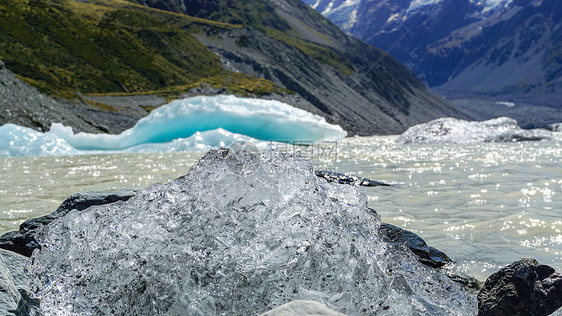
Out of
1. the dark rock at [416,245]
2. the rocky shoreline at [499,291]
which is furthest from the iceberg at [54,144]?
the rocky shoreline at [499,291]

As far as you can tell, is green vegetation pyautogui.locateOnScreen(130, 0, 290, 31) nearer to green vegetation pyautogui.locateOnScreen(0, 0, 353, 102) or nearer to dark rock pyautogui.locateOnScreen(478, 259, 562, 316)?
green vegetation pyautogui.locateOnScreen(0, 0, 353, 102)

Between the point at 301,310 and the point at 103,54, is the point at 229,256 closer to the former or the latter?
the point at 301,310

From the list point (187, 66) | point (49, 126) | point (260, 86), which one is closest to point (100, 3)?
point (187, 66)

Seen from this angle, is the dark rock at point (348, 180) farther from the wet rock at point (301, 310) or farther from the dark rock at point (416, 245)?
the wet rock at point (301, 310)

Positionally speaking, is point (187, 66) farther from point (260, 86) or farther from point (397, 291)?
point (397, 291)

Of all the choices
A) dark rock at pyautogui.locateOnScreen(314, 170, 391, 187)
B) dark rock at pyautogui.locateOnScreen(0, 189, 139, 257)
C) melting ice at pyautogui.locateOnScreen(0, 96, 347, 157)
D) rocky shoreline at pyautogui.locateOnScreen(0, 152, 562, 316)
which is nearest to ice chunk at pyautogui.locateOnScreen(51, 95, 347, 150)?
melting ice at pyautogui.locateOnScreen(0, 96, 347, 157)

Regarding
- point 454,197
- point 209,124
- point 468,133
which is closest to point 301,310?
point 454,197
